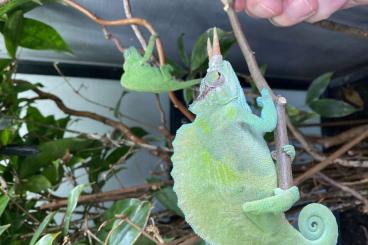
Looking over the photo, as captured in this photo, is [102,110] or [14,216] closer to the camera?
[14,216]

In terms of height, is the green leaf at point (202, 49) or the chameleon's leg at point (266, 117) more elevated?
the chameleon's leg at point (266, 117)

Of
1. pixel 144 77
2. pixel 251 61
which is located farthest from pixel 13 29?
pixel 251 61

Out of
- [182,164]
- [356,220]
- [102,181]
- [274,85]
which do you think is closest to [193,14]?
[182,164]

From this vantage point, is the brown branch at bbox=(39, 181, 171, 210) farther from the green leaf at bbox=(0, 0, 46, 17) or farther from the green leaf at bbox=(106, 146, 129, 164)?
the green leaf at bbox=(0, 0, 46, 17)

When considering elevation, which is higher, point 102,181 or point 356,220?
point 102,181

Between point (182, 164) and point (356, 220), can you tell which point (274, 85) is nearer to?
point (356, 220)

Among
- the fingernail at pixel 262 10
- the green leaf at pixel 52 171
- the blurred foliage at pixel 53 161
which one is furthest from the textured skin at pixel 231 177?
the green leaf at pixel 52 171

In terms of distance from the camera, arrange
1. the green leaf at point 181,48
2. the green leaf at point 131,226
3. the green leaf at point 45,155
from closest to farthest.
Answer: the green leaf at point 131,226 → the green leaf at point 181,48 → the green leaf at point 45,155

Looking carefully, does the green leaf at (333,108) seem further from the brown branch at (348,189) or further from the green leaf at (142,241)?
the green leaf at (142,241)
